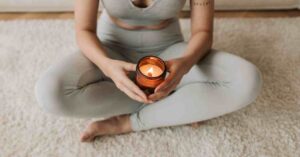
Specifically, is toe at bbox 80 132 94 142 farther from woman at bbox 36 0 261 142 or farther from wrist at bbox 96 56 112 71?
wrist at bbox 96 56 112 71

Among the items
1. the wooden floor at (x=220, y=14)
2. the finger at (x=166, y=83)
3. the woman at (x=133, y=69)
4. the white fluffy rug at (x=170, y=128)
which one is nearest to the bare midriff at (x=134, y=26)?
the woman at (x=133, y=69)

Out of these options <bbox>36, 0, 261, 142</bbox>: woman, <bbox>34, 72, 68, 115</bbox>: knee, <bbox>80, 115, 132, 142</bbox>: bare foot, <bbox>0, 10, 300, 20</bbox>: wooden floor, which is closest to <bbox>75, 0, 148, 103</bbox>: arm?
<bbox>36, 0, 261, 142</bbox>: woman

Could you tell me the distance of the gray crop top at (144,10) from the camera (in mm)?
1036

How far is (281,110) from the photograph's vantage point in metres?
1.32

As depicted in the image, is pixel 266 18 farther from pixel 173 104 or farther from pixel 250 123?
pixel 173 104

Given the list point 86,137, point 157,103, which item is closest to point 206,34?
point 157,103

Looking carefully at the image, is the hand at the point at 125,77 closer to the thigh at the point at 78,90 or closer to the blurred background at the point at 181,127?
the thigh at the point at 78,90

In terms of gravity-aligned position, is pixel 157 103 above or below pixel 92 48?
below

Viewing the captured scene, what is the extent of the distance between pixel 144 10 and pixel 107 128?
1.36 ft

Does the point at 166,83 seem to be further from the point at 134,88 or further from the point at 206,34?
the point at 206,34

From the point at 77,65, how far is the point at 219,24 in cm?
89

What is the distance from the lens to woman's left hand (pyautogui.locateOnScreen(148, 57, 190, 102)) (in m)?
0.91

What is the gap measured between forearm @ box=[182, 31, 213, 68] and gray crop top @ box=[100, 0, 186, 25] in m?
0.11

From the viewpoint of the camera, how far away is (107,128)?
1.18 m
